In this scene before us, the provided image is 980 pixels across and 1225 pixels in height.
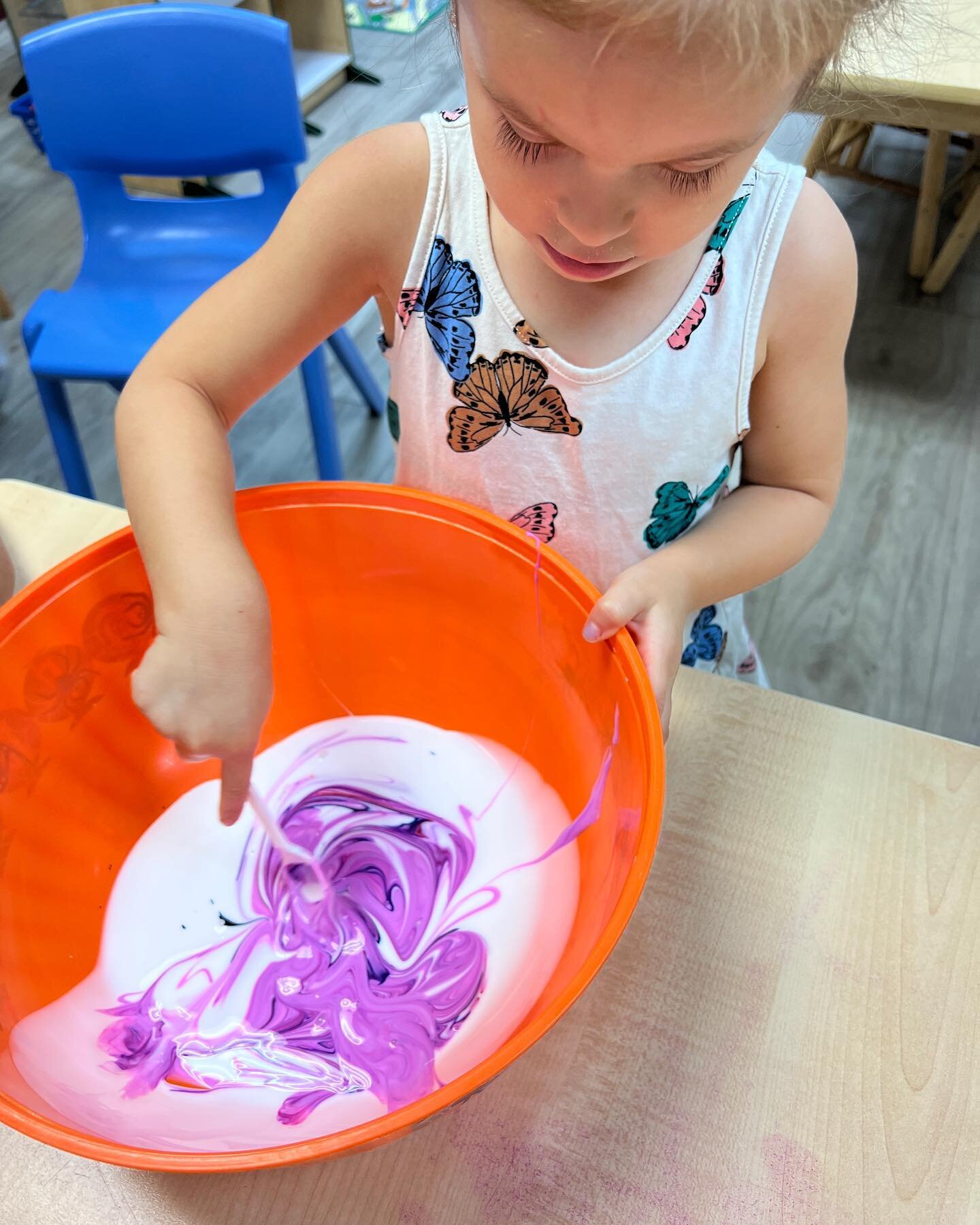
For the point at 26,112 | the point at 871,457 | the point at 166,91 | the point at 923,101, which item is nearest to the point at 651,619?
the point at 166,91

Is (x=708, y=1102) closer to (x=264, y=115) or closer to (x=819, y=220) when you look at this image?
(x=819, y=220)

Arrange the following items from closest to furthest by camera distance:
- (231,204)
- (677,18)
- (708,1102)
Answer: (677,18) < (708,1102) < (231,204)

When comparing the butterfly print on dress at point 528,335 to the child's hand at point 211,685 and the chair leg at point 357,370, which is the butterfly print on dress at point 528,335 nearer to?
the child's hand at point 211,685

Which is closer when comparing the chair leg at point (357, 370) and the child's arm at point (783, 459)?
the child's arm at point (783, 459)

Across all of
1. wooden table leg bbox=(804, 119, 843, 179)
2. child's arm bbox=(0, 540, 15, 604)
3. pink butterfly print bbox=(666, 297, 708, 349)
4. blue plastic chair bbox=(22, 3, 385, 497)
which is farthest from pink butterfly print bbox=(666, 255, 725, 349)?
wooden table leg bbox=(804, 119, 843, 179)

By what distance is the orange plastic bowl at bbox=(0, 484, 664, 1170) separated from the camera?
47 cm

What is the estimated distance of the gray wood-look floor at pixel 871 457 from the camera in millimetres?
1387

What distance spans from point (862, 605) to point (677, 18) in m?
1.28

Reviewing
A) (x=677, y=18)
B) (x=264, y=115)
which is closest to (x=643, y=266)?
(x=677, y=18)

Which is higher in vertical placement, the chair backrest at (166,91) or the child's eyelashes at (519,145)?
the child's eyelashes at (519,145)

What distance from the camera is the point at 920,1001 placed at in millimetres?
461

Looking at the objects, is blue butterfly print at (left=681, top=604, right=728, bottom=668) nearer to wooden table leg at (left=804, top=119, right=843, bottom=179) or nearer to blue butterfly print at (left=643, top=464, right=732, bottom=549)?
blue butterfly print at (left=643, top=464, right=732, bottom=549)

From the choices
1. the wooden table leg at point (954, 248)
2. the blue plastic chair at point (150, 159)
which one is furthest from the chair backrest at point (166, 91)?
the wooden table leg at point (954, 248)

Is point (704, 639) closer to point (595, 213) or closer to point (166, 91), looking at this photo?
point (595, 213)
